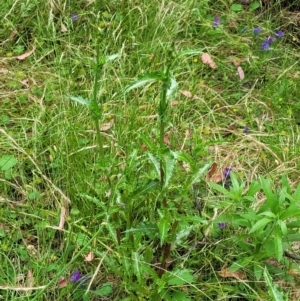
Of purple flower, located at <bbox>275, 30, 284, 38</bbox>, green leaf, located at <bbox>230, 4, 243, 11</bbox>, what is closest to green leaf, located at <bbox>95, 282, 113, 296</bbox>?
purple flower, located at <bbox>275, 30, 284, 38</bbox>

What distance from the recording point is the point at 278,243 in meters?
1.79

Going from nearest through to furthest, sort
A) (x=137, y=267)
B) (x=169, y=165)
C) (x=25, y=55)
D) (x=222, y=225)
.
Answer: (x=169, y=165)
(x=137, y=267)
(x=222, y=225)
(x=25, y=55)

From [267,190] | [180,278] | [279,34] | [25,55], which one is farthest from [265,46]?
[180,278]

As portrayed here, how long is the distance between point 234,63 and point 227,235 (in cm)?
121

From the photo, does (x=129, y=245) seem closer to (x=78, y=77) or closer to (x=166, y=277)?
(x=166, y=277)

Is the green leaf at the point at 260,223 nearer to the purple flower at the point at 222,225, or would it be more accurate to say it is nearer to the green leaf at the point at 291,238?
the green leaf at the point at 291,238

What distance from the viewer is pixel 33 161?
2305 millimetres

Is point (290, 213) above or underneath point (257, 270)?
above

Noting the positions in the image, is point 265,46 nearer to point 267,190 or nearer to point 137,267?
point 267,190

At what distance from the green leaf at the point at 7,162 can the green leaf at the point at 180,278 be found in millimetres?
820

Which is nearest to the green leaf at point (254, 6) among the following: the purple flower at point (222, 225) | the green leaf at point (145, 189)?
the purple flower at point (222, 225)

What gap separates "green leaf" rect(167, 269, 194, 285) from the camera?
1.86 m

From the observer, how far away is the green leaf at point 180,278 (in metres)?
1.86

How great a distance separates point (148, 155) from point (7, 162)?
85 cm
